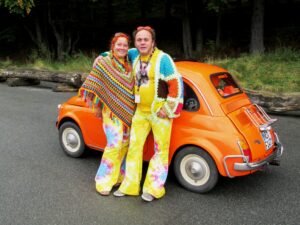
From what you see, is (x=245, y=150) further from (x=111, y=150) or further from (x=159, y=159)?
(x=111, y=150)

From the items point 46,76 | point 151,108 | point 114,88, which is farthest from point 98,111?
point 46,76

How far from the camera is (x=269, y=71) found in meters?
10.5

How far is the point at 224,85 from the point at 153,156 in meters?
1.34

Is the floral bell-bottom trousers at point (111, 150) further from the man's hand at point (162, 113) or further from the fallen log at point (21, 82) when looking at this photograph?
the fallen log at point (21, 82)

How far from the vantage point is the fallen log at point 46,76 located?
11.8 metres

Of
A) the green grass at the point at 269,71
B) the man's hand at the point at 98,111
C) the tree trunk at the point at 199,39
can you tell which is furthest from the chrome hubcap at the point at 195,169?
the tree trunk at the point at 199,39

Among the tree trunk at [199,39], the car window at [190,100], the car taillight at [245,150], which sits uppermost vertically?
the tree trunk at [199,39]

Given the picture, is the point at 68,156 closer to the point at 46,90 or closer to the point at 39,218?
the point at 39,218

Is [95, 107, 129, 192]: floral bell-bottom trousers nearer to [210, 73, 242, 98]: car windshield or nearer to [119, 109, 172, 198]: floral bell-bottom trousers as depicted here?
[119, 109, 172, 198]: floral bell-bottom trousers

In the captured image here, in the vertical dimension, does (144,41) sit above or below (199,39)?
below

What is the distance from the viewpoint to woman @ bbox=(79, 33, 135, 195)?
4234 millimetres

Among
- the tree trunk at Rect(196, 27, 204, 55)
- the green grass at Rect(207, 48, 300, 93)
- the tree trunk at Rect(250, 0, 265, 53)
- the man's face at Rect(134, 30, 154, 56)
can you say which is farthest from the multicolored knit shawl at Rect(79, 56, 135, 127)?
the tree trunk at Rect(196, 27, 204, 55)

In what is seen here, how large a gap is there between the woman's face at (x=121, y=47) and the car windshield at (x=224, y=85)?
3.71 feet

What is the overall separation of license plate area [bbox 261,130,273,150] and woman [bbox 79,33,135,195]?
1612 mm
